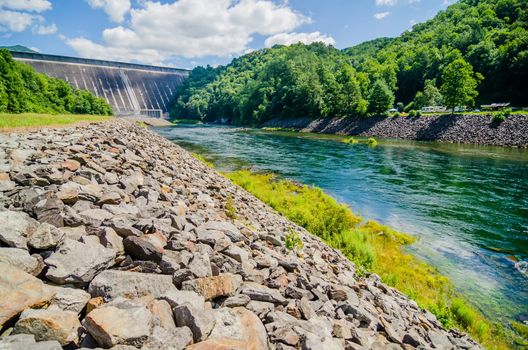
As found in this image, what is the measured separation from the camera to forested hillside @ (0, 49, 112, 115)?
55.6m

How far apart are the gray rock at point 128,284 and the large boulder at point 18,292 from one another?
1.75ft

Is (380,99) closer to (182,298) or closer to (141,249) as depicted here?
(141,249)

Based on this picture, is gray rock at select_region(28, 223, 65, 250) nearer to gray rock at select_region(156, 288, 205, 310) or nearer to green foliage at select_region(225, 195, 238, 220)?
gray rock at select_region(156, 288, 205, 310)

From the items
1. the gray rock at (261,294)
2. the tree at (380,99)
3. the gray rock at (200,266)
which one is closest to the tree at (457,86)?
the tree at (380,99)

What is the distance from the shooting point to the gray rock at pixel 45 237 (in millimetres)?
4379

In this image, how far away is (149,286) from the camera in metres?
4.37

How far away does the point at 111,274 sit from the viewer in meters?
4.27

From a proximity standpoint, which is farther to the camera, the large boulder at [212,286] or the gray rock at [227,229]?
the gray rock at [227,229]

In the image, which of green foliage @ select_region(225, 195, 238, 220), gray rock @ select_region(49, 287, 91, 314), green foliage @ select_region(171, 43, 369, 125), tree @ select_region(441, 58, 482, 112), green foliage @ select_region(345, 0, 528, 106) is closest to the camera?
gray rock @ select_region(49, 287, 91, 314)

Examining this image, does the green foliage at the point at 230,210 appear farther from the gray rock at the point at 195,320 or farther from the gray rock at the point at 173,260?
the gray rock at the point at 195,320

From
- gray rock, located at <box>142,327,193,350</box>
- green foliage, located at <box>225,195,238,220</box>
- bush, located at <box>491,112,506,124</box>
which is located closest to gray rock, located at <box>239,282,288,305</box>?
gray rock, located at <box>142,327,193,350</box>

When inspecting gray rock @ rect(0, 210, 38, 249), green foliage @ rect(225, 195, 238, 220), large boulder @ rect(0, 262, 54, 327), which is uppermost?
gray rock @ rect(0, 210, 38, 249)

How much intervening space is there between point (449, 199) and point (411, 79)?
11625cm

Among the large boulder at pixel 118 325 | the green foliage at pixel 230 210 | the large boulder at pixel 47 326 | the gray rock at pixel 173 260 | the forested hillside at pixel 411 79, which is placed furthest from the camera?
the forested hillside at pixel 411 79
